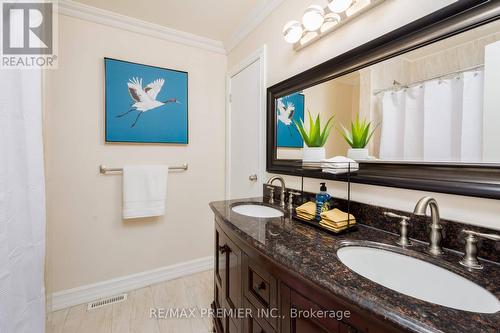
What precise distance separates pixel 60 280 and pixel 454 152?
259 centimetres

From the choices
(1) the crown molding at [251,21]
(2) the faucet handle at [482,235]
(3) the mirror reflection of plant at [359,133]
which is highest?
(1) the crown molding at [251,21]

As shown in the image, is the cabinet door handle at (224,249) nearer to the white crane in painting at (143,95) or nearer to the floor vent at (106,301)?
the floor vent at (106,301)

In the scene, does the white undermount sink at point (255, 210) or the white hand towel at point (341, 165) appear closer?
the white hand towel at point (341, 165)

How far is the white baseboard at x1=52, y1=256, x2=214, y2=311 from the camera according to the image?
1709 mm

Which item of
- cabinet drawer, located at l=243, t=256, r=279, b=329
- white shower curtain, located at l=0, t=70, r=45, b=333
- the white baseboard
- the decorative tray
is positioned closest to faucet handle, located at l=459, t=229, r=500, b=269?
the decorative tray

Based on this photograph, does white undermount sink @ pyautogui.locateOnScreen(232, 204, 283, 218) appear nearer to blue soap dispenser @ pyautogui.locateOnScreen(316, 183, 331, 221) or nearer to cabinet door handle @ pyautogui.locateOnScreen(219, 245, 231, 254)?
cabinet door handle @ pyautogui.locateOnScreen(219, 245, 231, 254)

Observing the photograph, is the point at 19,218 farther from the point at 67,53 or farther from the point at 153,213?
the point at 67,53

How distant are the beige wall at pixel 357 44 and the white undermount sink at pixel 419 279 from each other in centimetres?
22

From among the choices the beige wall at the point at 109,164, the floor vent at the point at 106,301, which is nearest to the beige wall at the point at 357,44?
the beige wall at the point at 109,164

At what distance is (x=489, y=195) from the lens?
0.65 m

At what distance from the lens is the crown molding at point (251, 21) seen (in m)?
1.62

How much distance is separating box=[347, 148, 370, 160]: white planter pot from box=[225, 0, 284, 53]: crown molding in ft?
3.98

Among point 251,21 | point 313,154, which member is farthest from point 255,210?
point 251,21

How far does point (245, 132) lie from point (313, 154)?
0.86 metres
